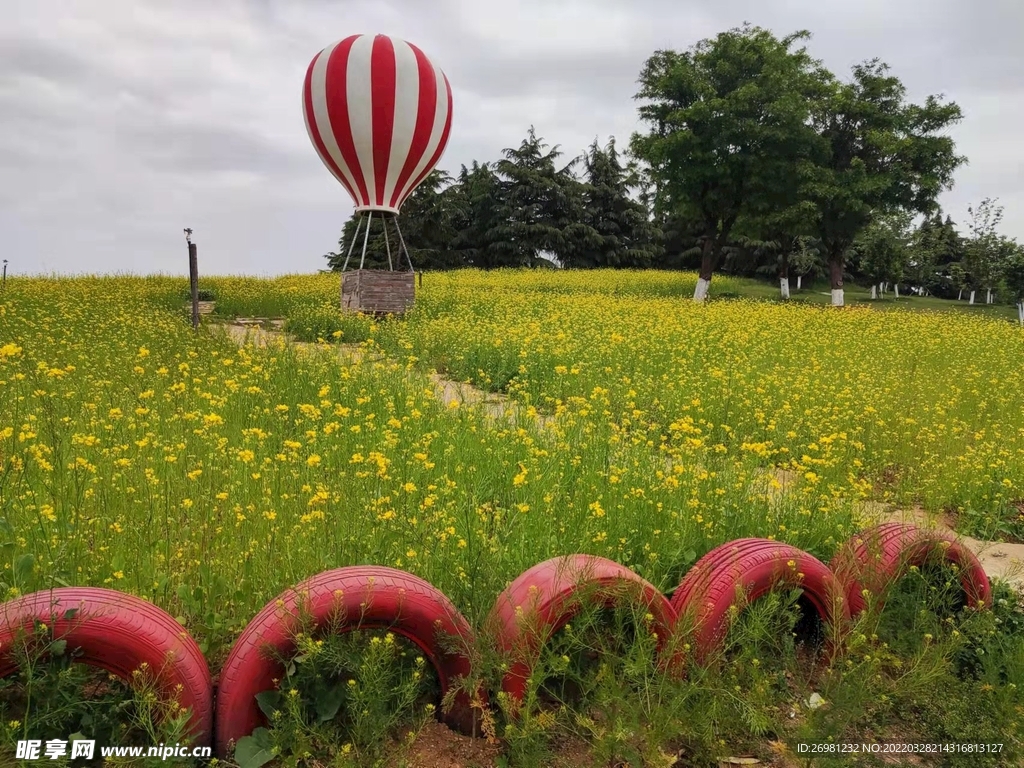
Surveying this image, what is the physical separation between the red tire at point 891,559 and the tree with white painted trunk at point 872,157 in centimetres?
2615

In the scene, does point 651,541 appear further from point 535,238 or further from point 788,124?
point 535,238

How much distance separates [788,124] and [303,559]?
93.2 feet

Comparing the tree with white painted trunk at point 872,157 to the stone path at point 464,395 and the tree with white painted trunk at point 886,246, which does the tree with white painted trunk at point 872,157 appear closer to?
the tree with white painted trunk at point 886,246

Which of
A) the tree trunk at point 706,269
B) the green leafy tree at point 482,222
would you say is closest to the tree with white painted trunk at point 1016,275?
the tree trunk at point 706,269

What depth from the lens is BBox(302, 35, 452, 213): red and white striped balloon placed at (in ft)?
45.3

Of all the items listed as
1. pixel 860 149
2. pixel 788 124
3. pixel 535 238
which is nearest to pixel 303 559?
pixel 788 124

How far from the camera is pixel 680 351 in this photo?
1173 cm

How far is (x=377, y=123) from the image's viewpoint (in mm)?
14062

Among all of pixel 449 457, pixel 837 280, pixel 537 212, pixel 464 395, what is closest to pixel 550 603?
pixel 449 457

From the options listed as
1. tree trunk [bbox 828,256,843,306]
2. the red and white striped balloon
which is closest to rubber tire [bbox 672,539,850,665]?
the red and white striped balloon

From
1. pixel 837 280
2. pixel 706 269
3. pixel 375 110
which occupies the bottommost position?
pixel 837 280

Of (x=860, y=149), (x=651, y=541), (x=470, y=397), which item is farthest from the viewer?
(x=860, y=149)

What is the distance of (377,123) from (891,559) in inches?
517

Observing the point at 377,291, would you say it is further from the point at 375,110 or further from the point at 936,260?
the point at 936,260
